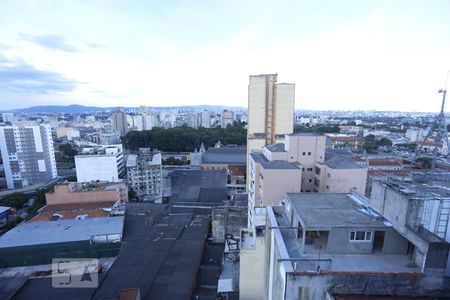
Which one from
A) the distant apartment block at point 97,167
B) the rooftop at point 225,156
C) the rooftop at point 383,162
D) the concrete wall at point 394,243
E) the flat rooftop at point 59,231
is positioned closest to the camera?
the concrete wall at point 394,243

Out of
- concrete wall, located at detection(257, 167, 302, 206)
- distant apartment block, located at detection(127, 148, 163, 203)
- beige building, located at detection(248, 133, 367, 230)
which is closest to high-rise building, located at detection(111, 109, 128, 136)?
distant apartment block, located at detection(127, 148, 163, 203)

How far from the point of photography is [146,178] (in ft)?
86.0

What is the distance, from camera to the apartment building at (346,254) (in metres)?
3.55

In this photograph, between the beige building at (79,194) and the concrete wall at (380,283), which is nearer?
the concrete wall at (380,283)

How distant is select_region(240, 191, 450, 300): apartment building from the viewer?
355 cm

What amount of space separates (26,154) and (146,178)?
18.3m

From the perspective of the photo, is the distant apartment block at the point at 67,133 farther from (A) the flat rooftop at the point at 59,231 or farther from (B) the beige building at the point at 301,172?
(B) the beige building at the point at 301,172

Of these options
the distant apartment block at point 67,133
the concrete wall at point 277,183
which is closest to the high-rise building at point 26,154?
the concrete wall at point 277,183

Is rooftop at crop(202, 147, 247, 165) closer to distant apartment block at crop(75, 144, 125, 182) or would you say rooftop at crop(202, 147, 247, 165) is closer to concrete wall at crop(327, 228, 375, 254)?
distant apartment block at crop(75, 144, 125, 182)

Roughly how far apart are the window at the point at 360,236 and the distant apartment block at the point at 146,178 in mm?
23248

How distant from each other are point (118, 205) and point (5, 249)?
759 centimetres

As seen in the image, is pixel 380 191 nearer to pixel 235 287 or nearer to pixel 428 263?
pixel 428 263

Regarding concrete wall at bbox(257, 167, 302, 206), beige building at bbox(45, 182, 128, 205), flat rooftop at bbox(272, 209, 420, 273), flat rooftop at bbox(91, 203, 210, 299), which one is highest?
flat rooftop at bbox(272, 209, 420, 273)

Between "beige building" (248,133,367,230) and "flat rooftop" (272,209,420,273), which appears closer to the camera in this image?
"flat rooftop" (272,209,420,273)
